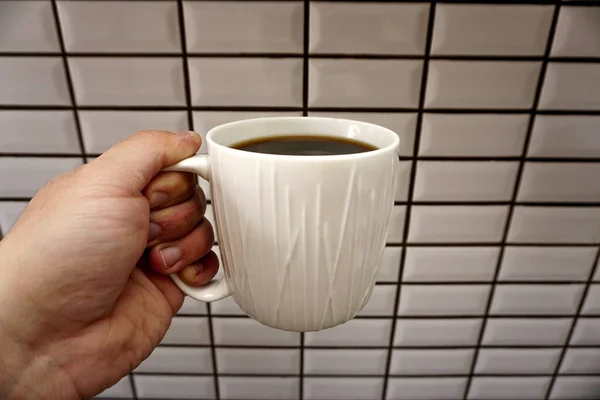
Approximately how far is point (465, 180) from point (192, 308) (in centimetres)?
46

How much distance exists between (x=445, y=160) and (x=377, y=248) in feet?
0.88

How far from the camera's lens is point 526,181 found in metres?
0.56

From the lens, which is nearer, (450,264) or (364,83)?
(364,83)

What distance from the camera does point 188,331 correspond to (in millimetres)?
667

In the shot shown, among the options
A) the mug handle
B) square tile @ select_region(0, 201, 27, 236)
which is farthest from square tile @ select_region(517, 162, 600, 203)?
square tile @ select_region(0, 201, 27, 236)

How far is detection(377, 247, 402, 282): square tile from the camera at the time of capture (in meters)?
0.60

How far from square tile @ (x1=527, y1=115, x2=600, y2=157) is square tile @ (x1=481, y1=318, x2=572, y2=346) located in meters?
0.29

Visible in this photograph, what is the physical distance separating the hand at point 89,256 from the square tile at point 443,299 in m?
0.35

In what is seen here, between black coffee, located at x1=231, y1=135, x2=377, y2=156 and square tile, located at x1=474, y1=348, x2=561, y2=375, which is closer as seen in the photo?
black coffee, located at x1=231, y1=135, x2=377, y2=156

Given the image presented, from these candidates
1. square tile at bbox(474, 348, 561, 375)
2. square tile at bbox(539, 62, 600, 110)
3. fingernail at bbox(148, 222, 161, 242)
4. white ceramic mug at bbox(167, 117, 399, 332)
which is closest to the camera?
white ceramic mug at bbox(167, 117, 399, 332)

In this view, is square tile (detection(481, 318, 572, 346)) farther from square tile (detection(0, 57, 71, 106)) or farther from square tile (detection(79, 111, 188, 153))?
square tile (detection(0, 57, 71, 106))

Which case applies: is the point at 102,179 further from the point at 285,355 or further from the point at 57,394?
the point at 285,355

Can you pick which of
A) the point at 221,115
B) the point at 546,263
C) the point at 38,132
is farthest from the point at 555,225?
the point at 38,132

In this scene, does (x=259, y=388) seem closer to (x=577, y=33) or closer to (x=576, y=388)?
(x=576, y=388)
